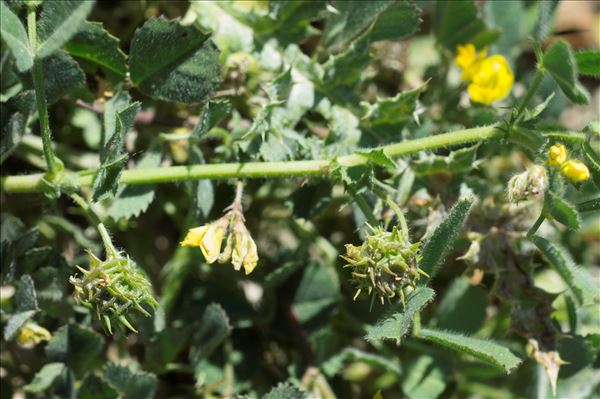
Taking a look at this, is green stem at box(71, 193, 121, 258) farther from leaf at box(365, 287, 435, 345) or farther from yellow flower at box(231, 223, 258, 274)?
leaf at box(365, 287, 435, 345)

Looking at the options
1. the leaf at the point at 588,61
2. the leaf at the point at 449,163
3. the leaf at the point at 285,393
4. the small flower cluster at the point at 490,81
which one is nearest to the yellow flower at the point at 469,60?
→ the small flower cluster at the point at 490,81

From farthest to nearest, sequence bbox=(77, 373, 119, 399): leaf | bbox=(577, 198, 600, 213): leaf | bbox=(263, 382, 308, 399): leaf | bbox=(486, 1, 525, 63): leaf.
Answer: bbox=(486, 1, 525, 63): leaf
bbox=(77, 373, 119, 399): leaf
bbox=(263, 382, 308, 399): leaf
bbox=(577, 198, 600, 213): leaf

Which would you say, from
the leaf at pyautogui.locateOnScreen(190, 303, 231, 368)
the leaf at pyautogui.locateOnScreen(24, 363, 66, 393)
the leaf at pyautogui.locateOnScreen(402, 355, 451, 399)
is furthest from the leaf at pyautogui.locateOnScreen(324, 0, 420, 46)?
the leaf at pyautogui.locateOnScreen(24, 363, 66, 393)

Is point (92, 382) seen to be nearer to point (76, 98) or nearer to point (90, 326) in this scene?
point (90, 326)

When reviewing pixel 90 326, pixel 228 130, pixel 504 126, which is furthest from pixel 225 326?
pixel 504 126

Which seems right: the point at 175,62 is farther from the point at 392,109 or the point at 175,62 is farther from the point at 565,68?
the point at 565,68

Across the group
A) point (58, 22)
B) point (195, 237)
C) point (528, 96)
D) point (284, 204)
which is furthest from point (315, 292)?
point (58, 22)

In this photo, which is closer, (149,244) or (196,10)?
(196,10)
